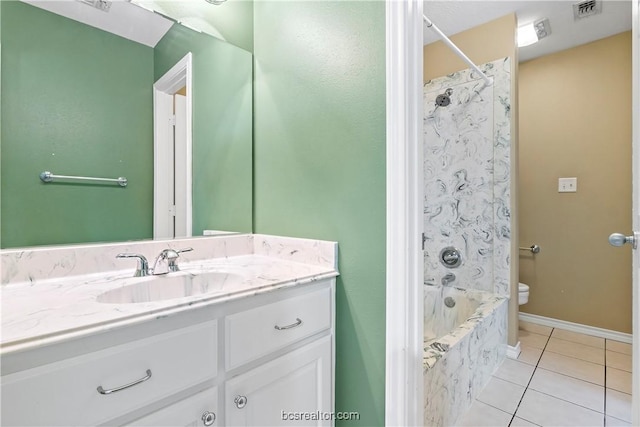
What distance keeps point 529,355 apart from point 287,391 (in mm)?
2006

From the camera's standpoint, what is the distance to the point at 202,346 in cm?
83

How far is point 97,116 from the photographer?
116 centimetres

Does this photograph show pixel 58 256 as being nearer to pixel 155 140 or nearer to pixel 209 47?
pixel 155 140

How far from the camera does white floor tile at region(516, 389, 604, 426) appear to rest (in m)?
1.55

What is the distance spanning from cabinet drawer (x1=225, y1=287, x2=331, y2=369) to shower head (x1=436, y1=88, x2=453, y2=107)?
1.93 meters

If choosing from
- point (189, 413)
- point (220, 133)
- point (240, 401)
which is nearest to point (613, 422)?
point (240, 401)

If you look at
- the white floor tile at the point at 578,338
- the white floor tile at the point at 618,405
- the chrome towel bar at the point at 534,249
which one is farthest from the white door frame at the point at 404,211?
the chrome towel bar at the point at 534,249

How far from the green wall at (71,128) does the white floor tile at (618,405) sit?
2.33 metres

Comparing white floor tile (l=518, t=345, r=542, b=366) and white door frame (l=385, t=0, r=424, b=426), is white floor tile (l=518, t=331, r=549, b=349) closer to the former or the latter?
white floor tile (l=518, t=345, r=542, b=366)

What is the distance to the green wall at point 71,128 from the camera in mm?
1017

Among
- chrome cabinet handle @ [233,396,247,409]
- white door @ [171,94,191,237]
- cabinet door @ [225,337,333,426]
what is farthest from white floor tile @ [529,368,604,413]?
white door @ [171,94,191,237]

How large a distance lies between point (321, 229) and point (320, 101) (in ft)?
1.67

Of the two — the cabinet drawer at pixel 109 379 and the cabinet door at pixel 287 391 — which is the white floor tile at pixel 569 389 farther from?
the cabinet drawer at pixel 109 379

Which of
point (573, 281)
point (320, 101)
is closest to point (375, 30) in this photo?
point (320, 101)
